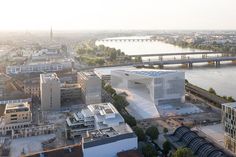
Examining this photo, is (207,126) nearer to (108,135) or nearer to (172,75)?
(172,75)

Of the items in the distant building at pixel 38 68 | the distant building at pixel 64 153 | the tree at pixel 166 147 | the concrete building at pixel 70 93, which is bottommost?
the tree at pixel 166 147

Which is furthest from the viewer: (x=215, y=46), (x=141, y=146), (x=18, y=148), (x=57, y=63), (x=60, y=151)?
(x=215, y=46)

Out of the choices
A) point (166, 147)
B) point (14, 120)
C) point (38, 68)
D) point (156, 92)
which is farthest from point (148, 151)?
point (38, 68)

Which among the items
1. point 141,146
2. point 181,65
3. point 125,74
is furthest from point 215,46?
point 141,146

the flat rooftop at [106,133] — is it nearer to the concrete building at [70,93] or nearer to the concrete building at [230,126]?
the concrete building at [230,126]

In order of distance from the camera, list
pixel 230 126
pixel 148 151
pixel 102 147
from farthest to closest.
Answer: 1. pixel 230 126
2. pixel 148 151
3. pixel 102 147

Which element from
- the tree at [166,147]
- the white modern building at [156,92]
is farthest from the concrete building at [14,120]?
the tree at [166,147]

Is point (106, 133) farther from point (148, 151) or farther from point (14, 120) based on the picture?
point (14, 120)
